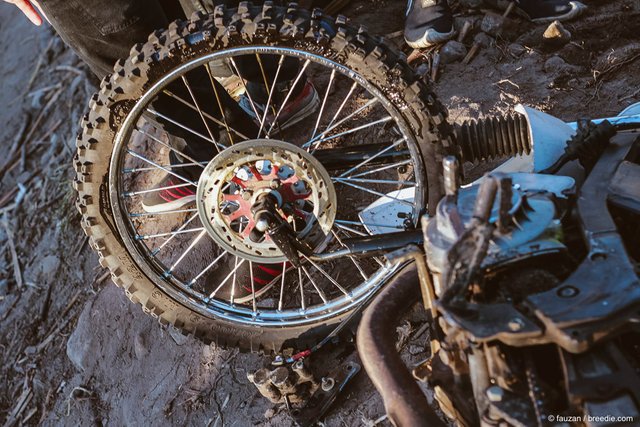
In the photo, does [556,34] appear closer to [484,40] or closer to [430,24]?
[484,40]

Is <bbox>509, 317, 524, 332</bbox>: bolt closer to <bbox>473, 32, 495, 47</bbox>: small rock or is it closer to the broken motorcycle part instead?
the broken motorcycle part

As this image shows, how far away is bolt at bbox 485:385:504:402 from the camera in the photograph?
151 cm

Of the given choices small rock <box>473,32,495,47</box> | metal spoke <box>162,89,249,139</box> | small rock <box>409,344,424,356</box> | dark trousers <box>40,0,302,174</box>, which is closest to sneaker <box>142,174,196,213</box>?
dark trousers <box>40,0,302,174</box>

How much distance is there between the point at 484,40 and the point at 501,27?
0.12 metres

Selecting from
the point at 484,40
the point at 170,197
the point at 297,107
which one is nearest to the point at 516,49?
the point at 484,40

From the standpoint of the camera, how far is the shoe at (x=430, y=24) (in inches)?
138

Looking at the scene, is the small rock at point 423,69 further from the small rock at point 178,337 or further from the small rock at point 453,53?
the small rock at point 178,337

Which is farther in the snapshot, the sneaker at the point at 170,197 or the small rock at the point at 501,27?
the small rock at the point at 501,27

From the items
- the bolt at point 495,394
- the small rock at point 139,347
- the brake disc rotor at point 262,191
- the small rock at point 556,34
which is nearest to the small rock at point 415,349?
the brake disc rotor at point 262,191

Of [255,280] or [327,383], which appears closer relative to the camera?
[327,383]

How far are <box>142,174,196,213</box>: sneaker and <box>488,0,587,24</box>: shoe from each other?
2010mm

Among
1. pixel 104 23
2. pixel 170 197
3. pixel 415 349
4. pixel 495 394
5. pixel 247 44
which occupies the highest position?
pixel 104 23

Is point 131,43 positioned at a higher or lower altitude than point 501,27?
higher

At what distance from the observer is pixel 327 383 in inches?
97.5
